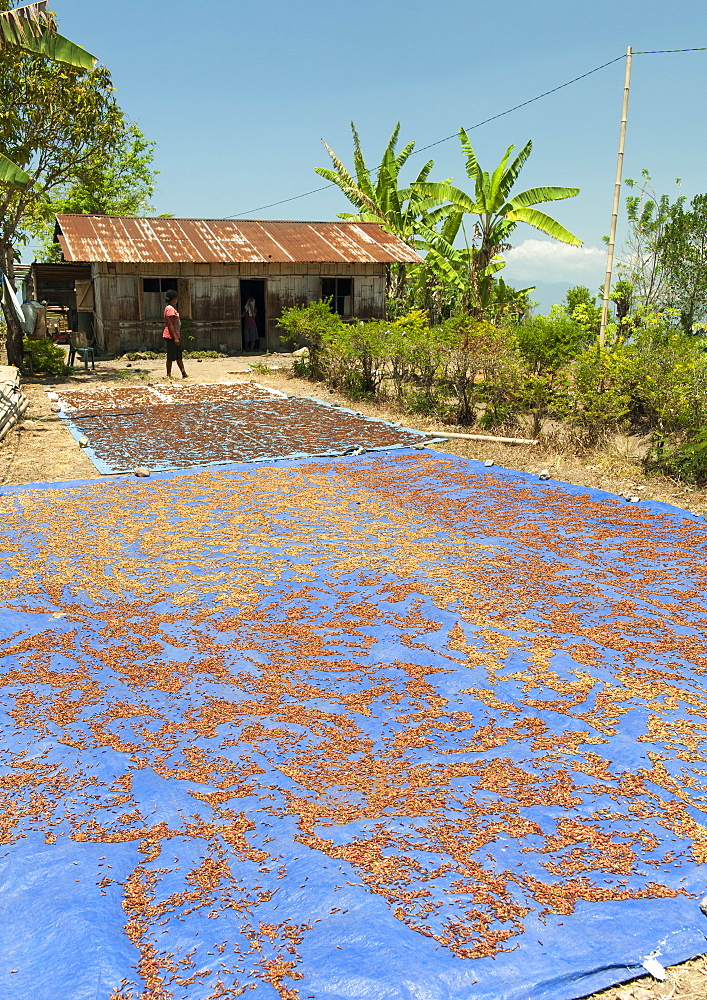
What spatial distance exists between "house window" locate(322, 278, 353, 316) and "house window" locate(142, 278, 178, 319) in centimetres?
435

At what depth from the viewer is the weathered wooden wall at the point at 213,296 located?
1970 cm

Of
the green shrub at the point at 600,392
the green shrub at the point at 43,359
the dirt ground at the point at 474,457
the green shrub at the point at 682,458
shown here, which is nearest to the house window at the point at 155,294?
the green shrub at the point at 43,359

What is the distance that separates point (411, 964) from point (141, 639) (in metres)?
2.65

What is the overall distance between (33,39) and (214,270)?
1017 centimetres

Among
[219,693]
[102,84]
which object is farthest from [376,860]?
[102,84]

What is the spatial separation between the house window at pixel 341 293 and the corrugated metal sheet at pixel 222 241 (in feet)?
2.72

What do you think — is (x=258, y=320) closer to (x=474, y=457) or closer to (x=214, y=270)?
(x=214, y=270)

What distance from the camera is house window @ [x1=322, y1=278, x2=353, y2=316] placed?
72.1 ft

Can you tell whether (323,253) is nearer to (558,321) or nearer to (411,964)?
(558,321)

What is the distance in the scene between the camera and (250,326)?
69.8 feet

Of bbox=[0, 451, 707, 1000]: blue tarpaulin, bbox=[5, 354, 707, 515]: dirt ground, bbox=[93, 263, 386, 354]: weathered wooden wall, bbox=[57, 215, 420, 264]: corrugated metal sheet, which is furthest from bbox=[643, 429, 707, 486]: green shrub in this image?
bbox=[57, 215, 420, 264]: corrugated metal sheet

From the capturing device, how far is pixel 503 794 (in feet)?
10.1

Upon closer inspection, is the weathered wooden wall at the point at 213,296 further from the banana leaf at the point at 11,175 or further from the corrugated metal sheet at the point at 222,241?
the banana leaf at the point at 11,175

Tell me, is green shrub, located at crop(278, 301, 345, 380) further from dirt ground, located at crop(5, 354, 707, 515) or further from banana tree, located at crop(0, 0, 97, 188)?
banana tree, located at crop(0, 0, 97, 188)
